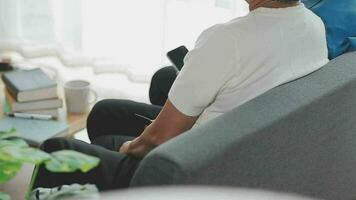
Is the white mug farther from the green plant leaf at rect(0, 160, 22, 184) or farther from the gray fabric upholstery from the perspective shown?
the green plant leaf at rect(0, 160, 22, 184)

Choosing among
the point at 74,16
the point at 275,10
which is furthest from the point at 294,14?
the point at 74,16

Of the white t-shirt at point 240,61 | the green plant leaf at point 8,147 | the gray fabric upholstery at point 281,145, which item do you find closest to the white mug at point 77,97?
the white t-shirt at point 240,61

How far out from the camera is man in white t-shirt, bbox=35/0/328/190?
131 centimetres

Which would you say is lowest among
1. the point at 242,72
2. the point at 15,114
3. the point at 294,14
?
the point at 15,114

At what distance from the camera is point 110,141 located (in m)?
1.78

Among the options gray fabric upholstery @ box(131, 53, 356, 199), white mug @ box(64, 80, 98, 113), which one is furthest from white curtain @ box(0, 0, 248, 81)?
gray fabric upholstery @ box(131, 53, 356, 199)

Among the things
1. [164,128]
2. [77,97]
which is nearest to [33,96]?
[77,97]

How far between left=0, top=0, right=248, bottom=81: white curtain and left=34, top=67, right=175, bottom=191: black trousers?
570mm

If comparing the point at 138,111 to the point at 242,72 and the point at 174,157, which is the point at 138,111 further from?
the point at 174,157

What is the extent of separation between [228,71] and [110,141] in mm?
608

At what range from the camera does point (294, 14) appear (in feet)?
4.60

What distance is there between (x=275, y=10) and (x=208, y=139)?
1.45 feet

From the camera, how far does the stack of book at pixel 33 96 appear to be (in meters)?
1.88

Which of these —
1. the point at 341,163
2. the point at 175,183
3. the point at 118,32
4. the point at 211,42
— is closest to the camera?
the point at 175,183
